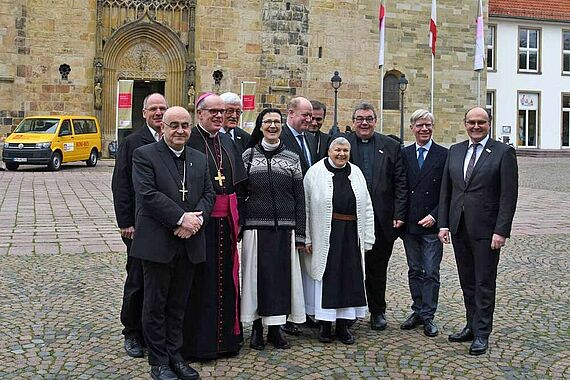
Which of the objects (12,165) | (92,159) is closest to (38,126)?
(12,165)

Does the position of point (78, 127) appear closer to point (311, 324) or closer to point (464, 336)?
point (311, 324)

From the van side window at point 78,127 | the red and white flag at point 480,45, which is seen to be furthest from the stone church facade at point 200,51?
the red and white flag at point 480,45

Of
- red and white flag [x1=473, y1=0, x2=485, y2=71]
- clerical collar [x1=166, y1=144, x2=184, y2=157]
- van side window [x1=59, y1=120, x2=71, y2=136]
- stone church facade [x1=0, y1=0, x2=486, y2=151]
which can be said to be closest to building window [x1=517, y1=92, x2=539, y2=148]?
red and white flag [x1=473, y1=0, x2=485, y2=71]

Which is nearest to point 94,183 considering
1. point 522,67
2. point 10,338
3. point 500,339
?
point 10,338

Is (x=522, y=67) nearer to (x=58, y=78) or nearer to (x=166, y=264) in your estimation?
(x=58, y=78)

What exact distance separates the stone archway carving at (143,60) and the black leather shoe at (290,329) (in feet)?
65.1

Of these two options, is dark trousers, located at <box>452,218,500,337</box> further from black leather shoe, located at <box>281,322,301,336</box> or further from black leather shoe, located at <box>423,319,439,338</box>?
black leather shoe, located at <box>281,322,301,336</box>

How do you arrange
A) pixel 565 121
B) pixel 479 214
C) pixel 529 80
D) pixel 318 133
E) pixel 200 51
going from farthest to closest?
pixel 565 121
pixel 529 80
pixel 200 51
pixel 318 133
pixel 479 214

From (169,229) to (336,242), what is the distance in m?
1.58

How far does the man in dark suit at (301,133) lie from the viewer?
5.70m

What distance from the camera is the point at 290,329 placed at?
567cm

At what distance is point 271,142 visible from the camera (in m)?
5.24

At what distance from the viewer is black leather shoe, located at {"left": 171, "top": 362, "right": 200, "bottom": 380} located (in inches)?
174

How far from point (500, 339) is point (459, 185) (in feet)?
4.17
